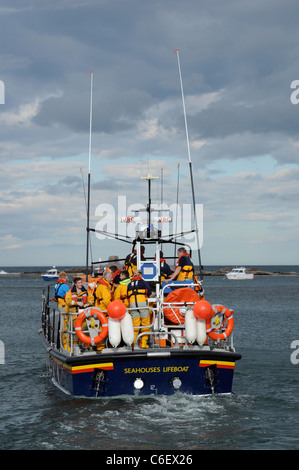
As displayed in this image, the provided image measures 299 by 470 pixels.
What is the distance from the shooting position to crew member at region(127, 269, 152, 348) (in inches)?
416

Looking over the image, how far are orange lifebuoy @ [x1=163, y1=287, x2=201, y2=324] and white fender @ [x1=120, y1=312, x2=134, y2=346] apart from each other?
3.75ft

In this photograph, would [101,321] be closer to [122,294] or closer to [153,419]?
[122,294]

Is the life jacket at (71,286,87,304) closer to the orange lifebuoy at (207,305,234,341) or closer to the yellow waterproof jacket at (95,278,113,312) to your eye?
the yellow waterproof jacket at (95,278,113,312)

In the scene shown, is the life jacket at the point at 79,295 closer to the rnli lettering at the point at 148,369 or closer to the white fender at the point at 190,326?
the rnli lettering at the point at 148,369

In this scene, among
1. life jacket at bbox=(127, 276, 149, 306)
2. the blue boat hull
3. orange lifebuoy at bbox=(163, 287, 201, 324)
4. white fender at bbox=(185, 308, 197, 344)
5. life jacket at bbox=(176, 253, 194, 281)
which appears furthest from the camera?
life jacket at bbox=(176, 253, 194, 281)

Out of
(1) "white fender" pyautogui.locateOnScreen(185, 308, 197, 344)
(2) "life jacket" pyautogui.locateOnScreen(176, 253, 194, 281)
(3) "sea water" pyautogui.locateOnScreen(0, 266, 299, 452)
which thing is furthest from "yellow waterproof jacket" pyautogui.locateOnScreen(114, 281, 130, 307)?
(3) "sea water" pyautogui.locateOnScreen(0, 266, 299, 452)

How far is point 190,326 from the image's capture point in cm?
1007

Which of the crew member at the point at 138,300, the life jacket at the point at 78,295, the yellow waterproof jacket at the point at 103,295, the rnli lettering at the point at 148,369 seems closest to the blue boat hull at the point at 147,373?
the rnli lettering at the point at 148,369

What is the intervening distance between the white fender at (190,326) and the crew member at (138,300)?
0.90m

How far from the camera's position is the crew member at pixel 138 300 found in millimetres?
10578

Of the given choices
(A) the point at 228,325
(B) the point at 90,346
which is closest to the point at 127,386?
(B) the point at 90,346

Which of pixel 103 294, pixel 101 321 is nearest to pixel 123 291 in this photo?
pixel 103 294

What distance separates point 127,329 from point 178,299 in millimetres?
1516

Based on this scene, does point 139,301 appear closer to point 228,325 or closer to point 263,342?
point 228,325
